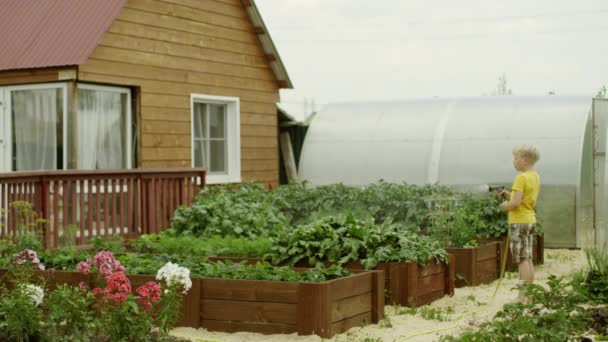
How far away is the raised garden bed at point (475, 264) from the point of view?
402 inches

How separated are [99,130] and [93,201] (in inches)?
53.3

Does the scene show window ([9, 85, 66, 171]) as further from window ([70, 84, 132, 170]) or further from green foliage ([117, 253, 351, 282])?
green foliage ([117, 253, 351, 282])

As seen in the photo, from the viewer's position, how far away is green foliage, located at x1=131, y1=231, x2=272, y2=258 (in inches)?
382

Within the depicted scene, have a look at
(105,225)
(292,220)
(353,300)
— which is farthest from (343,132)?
(353,300)

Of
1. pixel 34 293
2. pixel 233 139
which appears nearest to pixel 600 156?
pixel 233 139

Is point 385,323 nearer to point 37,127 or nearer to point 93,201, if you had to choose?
point 93,201

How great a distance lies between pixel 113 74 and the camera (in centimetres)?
1323

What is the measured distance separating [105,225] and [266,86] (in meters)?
5.52

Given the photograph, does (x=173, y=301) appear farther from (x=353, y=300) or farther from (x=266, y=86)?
(x=266, y=86)

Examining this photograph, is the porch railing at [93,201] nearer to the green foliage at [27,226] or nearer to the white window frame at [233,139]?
the green foliage at [27,226]

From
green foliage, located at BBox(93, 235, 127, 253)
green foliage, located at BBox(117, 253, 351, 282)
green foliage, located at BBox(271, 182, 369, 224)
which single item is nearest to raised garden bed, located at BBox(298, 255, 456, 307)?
green foliage, located at BBox(117, 253, 351, 282)

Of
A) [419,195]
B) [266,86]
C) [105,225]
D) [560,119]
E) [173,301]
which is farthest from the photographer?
[266,86]

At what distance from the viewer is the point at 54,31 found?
43.1ft

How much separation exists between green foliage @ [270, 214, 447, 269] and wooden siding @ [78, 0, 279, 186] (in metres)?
4.93
